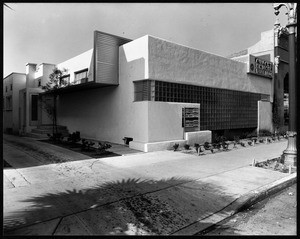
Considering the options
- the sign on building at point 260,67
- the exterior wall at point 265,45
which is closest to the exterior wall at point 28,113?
the sign on building at point 260,67

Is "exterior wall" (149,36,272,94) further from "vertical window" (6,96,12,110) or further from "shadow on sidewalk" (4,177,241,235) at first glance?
"vertical window" (6,96,12,110)

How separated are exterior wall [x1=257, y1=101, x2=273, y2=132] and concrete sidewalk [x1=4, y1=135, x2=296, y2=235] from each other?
13.9 m

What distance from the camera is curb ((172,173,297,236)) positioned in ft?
12.7

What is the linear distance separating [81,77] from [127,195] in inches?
552

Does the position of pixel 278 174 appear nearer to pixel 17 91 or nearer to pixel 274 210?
pixel 274 210

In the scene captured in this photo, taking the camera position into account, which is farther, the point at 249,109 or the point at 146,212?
the point at 249,109

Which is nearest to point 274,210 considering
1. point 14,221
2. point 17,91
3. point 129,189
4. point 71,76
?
point 129,189

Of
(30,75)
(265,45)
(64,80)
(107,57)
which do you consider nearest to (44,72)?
(30,75)

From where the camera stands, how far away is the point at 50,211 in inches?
169

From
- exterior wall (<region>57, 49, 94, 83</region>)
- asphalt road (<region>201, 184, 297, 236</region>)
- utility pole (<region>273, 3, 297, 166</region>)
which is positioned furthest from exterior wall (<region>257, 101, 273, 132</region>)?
asphalt road (<region>201, 184, 297, 236</region>)

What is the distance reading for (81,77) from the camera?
687 inches

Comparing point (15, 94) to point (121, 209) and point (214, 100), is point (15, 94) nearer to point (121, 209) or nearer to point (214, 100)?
point (214, 100)

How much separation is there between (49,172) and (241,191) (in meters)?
5.78

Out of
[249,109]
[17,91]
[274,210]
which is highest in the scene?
[17,91]
